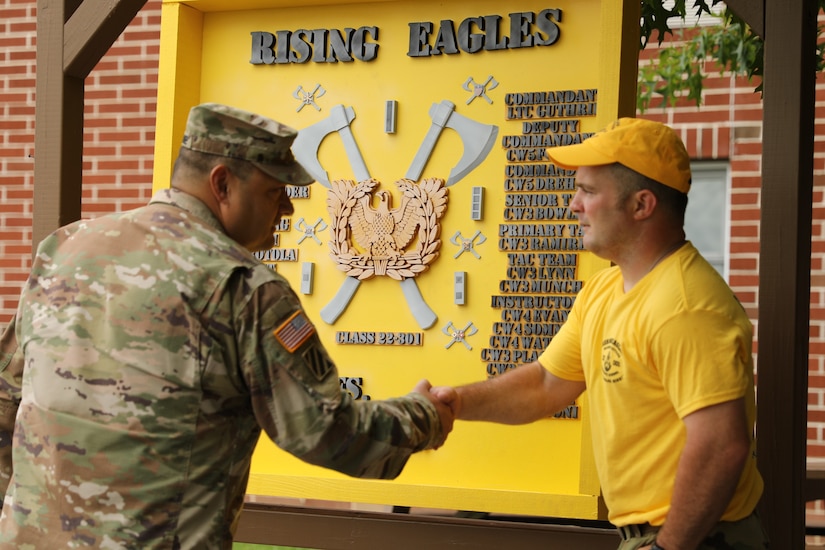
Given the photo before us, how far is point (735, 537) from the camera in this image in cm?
265

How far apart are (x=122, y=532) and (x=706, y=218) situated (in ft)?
18.0

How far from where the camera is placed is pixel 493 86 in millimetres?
3998

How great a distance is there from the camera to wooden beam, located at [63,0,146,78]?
379 cm

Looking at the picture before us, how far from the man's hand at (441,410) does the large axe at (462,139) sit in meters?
1.12

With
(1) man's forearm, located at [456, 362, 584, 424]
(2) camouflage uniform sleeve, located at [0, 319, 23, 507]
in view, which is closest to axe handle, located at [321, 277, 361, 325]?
(1) man's forearm, located at [456, 362, 584, 424]

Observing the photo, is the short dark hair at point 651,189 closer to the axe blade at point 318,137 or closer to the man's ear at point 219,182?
the man's ear at point 219,182

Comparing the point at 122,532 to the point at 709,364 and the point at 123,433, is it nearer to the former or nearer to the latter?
the point at 123,433

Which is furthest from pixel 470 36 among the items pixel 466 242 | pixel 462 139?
pixel 466 242

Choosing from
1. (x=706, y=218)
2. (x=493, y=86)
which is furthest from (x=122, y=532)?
(x=706, y=218)

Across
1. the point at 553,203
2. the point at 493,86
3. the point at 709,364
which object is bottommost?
the point at 709,364

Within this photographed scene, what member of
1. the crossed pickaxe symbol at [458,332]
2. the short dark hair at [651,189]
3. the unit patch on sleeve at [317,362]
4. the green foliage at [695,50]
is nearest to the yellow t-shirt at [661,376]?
the short dark hair at [651,189]

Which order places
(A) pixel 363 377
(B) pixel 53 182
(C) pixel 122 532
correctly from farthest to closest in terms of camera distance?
(A) pixel 363 377, (B) pixel 53 182, (C) pixel 122 532

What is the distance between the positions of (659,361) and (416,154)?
5.48 feet

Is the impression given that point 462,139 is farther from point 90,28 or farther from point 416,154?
point 90,28
